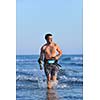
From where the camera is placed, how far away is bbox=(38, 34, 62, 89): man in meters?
2.34

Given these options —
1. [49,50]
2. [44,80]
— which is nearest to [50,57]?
[49,50]

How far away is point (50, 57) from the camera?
7.76 feet

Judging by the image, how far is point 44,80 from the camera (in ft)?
7.69

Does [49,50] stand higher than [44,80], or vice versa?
[49,50]

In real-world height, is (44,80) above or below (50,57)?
below

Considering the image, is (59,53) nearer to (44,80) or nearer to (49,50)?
(49,50)

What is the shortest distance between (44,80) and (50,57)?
0.18 m

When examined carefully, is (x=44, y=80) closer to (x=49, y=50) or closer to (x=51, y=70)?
(x=51, y=70)

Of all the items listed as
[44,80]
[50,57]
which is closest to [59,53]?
[50,57]

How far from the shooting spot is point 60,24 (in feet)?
7.70

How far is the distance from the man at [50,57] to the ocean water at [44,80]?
3 centimetres
